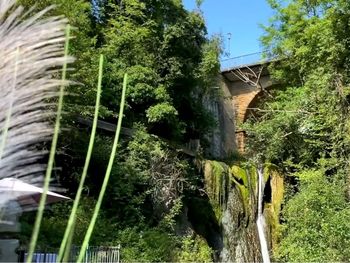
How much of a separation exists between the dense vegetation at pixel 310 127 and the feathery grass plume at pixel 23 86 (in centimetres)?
905

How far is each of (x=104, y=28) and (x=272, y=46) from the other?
20.0 ft

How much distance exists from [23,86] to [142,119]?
34.3ft

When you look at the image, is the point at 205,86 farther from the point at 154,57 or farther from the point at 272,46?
the point at 272,46

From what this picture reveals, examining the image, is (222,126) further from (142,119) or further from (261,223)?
(142,119)

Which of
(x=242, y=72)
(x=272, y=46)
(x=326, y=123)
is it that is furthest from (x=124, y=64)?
(x=242, y=72)

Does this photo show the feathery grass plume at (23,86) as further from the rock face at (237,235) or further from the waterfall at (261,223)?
the waterfall at (261,223)

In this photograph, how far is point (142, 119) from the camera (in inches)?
444

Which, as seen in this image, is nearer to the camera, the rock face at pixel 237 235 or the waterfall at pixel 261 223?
the rock face at pixel 237 235

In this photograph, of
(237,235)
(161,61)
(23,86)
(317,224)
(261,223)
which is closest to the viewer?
(23,86)

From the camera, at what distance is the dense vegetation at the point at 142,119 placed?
858 cm

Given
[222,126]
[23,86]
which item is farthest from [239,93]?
[23,86]

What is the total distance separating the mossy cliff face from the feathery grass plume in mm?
11345

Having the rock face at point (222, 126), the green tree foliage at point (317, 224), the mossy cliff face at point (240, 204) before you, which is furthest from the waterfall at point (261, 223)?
the rock face at point (222, 126)

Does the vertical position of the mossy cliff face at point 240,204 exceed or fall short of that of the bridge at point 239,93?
it falls short
